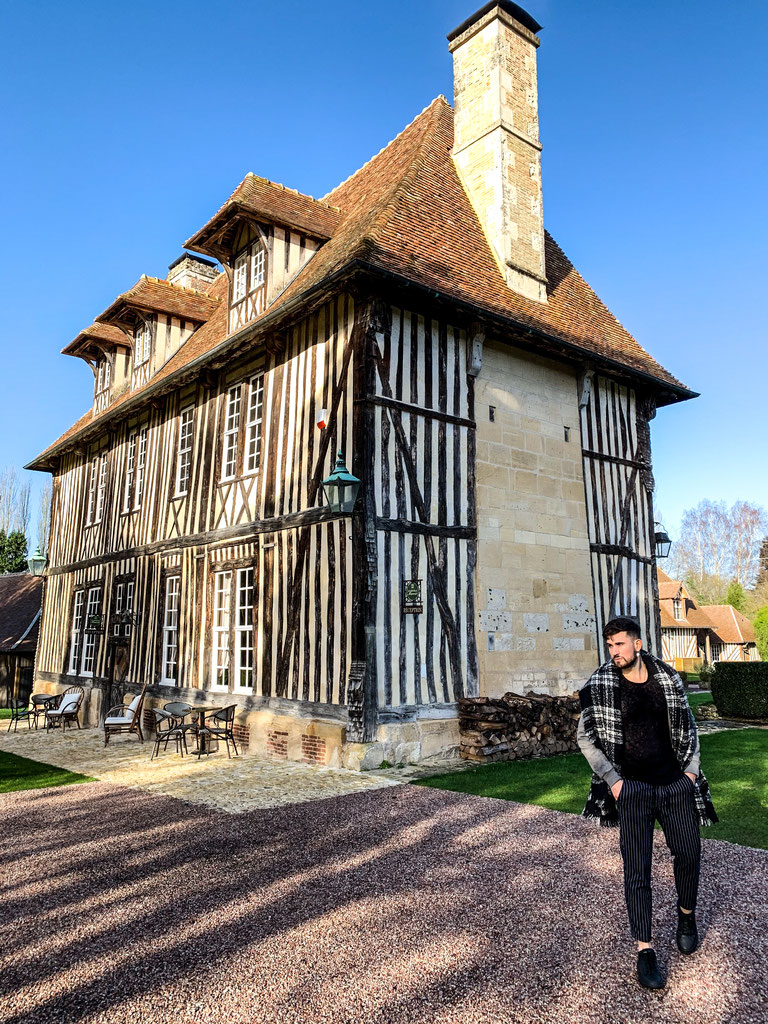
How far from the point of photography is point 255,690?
9.76 m

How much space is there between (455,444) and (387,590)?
7.52 feet

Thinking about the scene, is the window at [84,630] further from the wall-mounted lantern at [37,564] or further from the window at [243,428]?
the window at [243,428]

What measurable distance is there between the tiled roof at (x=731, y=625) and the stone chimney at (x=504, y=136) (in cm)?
3086

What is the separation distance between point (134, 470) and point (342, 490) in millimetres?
7677

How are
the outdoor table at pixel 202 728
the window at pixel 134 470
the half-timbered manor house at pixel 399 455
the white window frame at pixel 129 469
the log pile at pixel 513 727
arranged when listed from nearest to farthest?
the log pile at pixel 513 727 < the half-timbered manor house at pixel 399 455 < the outdoor table at pixel 202 728 < the window at pixel 134 470 < the white window frame at pixel 129 469

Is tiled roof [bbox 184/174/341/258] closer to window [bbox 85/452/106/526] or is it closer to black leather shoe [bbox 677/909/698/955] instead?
window [bbox 85/452/106/526]

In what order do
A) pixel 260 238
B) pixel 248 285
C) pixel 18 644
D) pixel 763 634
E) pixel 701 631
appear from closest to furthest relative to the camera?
pixel 260 238, pixel 248 285, pixel 763 634, pixel 18 644, pixel 701 631

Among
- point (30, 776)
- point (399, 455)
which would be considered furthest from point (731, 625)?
point (30, 776)

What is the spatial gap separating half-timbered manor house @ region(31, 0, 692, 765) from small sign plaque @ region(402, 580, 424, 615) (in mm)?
38

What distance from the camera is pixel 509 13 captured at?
11164mm

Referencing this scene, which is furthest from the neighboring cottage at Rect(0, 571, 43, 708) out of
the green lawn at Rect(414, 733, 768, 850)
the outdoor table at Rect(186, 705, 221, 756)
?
the green lawn at Rect(414, 733, 768, 850)

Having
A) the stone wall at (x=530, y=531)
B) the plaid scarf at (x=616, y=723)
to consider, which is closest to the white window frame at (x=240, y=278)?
the stone wall at (x=530, y=531)

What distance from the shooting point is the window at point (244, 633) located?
10.2 meters

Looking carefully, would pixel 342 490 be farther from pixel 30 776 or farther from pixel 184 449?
pixel 184 449
